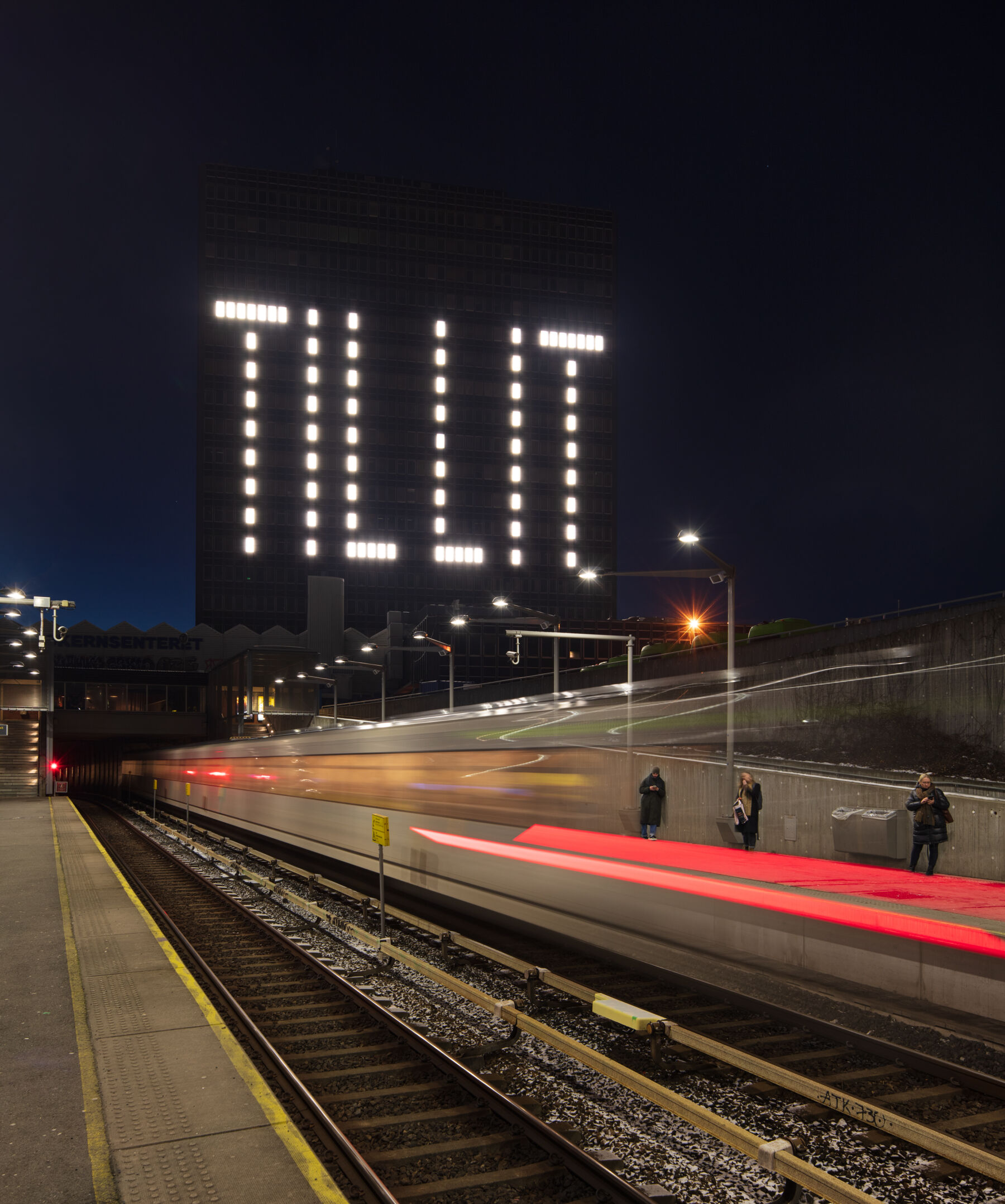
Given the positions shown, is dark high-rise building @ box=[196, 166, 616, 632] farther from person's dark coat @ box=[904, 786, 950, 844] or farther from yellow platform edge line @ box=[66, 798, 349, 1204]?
yellow platform edge line @ box=[66, 798, 349, 1204]

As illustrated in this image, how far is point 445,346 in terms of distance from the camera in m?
115

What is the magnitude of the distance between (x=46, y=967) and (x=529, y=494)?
106m

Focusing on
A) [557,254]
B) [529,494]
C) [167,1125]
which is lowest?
[167,1125]

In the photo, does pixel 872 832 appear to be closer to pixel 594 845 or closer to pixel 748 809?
pixel 748 809

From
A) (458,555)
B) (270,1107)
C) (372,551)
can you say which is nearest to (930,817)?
(270,1107)

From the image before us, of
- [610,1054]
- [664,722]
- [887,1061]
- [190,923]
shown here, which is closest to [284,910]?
[190,923]

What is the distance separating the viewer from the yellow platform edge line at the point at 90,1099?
5.28 meters

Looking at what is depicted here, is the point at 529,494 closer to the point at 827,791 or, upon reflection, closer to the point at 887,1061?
the point at 827,791

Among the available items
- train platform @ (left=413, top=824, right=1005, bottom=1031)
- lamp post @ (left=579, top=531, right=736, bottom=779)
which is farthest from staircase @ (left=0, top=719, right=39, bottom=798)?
train platform @ (left=413, top=824, right=1005, bottom=1031)

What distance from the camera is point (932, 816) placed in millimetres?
12281

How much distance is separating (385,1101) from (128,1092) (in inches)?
69.7

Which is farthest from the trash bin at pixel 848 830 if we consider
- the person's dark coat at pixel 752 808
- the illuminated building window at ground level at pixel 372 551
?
the illuminated building window at ground level at pixel 372 551

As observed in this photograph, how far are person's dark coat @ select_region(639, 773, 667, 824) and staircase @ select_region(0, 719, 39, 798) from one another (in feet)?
166

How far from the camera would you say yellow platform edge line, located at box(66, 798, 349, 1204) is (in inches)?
207
